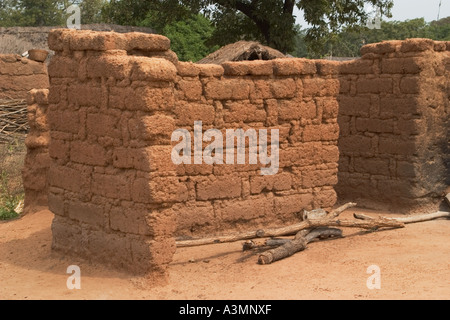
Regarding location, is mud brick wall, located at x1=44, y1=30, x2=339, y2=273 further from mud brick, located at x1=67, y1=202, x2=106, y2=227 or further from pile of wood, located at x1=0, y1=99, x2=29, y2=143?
pile of wood, located at x1=0, y1=99, x2=29, y2=143

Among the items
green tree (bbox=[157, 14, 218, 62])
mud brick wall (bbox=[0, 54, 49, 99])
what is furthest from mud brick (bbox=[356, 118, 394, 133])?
green tree (bbox=[157, 14, 218, 62])

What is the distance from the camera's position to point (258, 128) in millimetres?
8469

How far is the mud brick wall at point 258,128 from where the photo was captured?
317 inches

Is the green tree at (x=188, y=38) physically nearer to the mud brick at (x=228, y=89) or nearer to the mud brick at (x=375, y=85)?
the mud brick at (x=375, y=85)

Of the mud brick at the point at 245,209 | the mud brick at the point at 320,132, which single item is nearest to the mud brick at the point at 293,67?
the mud brick at the point at 320,132

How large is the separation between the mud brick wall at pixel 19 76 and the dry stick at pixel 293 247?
8.26 meters

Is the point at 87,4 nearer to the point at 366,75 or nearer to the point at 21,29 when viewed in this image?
the point at 21,29

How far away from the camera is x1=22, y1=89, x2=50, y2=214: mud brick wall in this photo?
959 cm

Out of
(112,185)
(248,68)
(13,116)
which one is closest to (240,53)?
(248,68)

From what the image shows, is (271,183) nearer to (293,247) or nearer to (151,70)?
(293,247)

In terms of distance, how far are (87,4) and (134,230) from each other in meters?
28.5

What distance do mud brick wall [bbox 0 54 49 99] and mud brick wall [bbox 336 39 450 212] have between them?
6.99 metres

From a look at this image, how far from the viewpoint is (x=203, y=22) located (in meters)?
25.0

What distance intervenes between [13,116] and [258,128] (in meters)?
7.86
